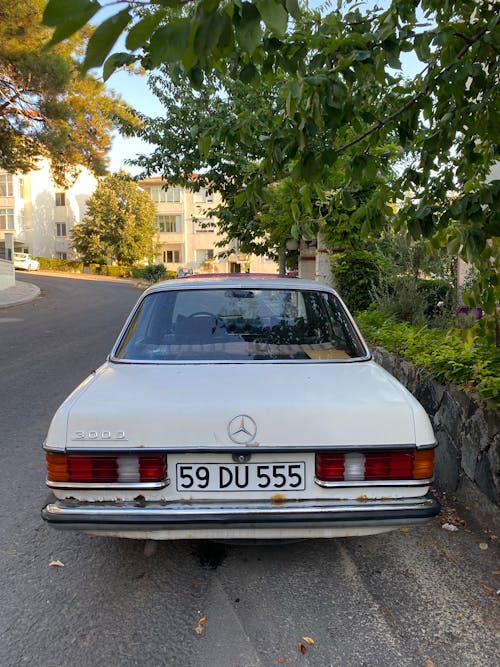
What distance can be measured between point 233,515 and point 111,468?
0.60 metres

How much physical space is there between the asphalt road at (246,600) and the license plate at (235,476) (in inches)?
24.6

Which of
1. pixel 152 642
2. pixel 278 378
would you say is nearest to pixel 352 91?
pixel 278 378

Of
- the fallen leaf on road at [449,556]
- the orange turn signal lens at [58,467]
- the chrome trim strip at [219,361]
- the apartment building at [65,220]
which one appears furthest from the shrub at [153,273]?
the orange turn signal lens at [58,467]

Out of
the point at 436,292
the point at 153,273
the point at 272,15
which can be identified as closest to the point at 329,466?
the point at 272,15

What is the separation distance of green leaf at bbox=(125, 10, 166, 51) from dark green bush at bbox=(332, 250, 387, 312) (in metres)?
7.84

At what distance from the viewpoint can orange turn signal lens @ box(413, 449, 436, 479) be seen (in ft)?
7.84

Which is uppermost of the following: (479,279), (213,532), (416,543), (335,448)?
(479,279)

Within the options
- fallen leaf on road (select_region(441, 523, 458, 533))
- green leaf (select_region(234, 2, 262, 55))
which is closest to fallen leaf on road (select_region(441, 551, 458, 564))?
fallen leaf on road (select_region(441, 523, 458, 533))

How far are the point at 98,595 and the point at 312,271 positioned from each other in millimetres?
12208

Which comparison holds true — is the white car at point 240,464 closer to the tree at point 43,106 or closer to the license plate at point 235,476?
the license plate at point 235,476

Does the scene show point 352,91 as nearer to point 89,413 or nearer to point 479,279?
point 479,279

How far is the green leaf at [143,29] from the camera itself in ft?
4.15

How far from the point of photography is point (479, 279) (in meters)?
3.29

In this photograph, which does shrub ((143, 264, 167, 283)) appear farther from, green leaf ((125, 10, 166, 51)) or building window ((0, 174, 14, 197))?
green leaf ((125, 10, 166, 51))
